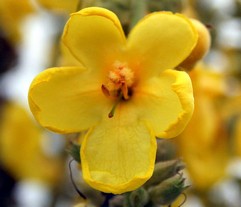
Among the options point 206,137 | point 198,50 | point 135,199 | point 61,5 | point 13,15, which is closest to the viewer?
point 135,199

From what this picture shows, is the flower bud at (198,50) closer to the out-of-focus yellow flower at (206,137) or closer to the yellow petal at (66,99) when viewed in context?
the yellow petal at (66,99)

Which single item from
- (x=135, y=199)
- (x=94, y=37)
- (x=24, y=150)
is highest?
(x=94, y=37)

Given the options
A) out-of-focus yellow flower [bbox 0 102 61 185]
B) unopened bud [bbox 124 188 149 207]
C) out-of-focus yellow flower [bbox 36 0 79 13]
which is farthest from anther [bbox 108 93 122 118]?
out-of-focus yellow flower [bbox 0 102 61 185]

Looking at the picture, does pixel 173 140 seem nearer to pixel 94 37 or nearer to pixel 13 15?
pixel 94 37

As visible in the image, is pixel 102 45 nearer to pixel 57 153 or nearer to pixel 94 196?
pixel 94 196

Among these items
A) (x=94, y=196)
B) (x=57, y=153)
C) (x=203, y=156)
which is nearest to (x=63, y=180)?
(x=57, y=153)

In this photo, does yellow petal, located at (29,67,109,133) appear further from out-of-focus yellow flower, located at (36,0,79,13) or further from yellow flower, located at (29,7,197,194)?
out-of-focus yellow flower, located at (36,0,79,13)

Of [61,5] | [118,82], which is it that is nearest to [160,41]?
[118,82]
